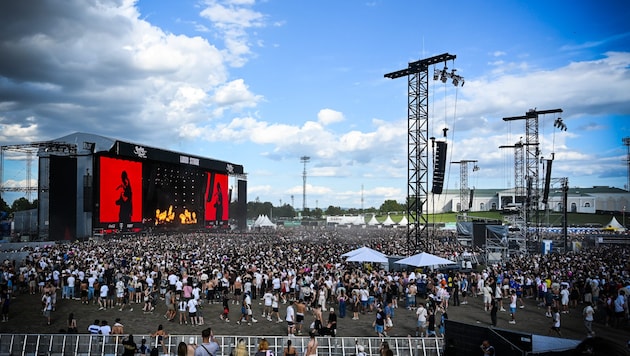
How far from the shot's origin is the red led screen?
58531 millimetres

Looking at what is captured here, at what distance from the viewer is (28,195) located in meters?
39.6

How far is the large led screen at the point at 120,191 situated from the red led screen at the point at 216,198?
12.9 m

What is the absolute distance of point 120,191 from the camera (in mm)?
43406

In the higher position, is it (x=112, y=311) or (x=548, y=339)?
(x=548, y=339)

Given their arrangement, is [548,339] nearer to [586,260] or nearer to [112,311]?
[112,311]

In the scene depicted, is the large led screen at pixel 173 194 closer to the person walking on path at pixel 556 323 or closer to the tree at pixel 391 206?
the person walking on path at pixel 556 323

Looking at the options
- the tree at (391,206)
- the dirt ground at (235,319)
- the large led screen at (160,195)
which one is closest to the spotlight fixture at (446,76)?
the dirt ground at (235,319)

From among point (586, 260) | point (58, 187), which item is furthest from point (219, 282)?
point (58, 187)

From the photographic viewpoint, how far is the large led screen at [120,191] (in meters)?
41.4

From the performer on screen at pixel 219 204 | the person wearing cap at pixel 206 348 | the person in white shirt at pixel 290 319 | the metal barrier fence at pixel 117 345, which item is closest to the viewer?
the person wearing cap at pixel 206 348

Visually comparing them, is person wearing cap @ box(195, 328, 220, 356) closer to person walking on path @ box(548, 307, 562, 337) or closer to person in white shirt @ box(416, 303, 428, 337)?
person in white shirt @ box(416, 303, 428, 337)

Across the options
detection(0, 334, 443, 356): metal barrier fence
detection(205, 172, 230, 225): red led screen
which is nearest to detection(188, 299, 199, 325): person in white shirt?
detection(0, 334, 443, 356): metal barrier fence

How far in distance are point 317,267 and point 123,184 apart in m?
29.0

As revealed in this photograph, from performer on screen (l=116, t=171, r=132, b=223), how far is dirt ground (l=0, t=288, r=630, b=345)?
25.8 meters
